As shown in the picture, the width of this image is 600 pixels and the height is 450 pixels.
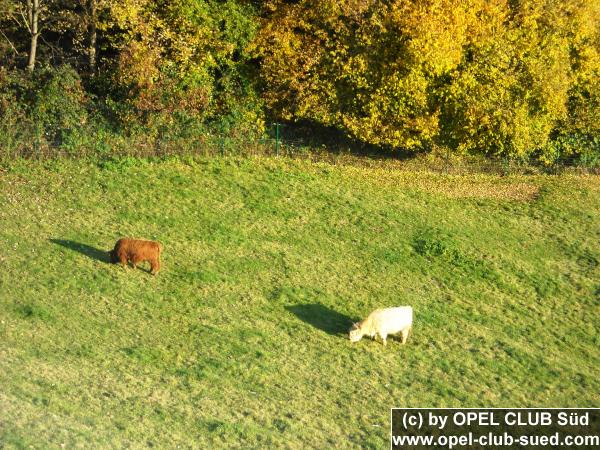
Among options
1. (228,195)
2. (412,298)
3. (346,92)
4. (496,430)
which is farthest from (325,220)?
(496,430)

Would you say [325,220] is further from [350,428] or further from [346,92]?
[350,428]

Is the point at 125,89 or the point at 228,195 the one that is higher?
the point at 125,89

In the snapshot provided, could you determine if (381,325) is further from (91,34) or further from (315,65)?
(91,34)

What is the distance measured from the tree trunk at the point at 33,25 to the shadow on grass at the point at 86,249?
10478 millimetres

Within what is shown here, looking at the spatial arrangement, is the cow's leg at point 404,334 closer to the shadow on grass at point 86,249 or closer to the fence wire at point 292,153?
the shadow on grass at point 86,249

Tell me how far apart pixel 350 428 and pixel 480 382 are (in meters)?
4.40

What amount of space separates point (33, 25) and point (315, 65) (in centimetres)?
1104

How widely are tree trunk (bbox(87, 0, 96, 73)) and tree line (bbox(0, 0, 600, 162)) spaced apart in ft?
0.26

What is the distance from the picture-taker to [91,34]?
35562mm

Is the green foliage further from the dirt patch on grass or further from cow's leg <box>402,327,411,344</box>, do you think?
cow's leg <box>402,327,411,344</box>

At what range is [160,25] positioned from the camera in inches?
1368

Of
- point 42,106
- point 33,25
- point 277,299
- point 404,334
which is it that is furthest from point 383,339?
point 33,25

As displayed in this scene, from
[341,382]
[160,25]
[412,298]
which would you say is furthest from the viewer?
[160,25]

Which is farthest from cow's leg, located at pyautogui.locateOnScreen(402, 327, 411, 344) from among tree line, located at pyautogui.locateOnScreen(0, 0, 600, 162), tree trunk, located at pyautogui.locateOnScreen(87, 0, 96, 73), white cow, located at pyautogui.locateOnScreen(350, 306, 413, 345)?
tree trunk, located at pyautogui.locateOnScreen(87, 0, 96, 73)
